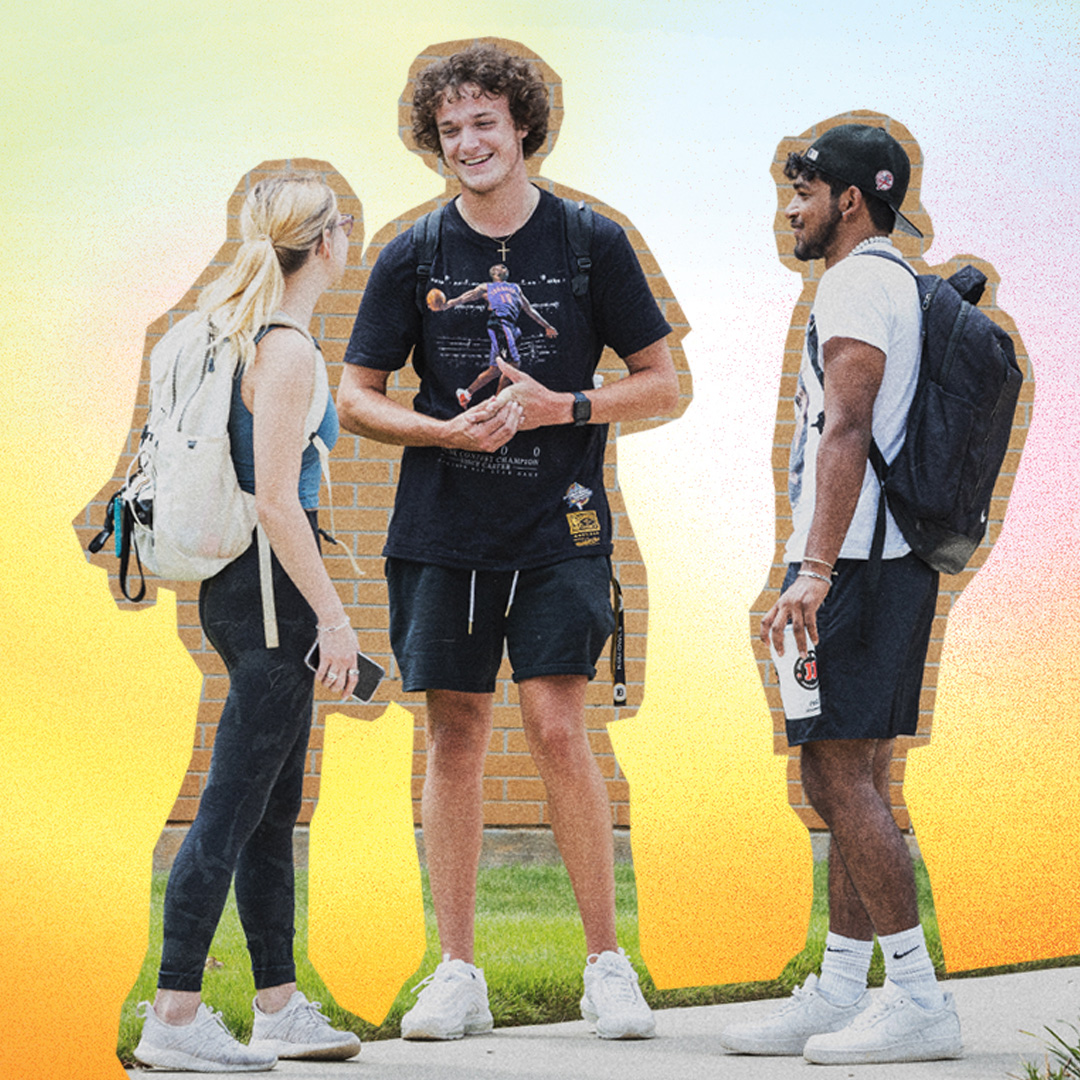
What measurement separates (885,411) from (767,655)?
1352mm

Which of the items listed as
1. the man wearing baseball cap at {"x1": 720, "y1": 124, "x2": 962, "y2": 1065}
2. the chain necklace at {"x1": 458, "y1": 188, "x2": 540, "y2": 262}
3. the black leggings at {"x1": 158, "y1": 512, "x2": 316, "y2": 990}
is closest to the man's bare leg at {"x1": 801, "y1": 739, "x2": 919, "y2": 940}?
the man wearing baseball cap at {"x1": 720, "y1": 124, "x2": 962, "y2": 1065}

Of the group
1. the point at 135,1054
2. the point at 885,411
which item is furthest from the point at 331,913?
the point at 885,411

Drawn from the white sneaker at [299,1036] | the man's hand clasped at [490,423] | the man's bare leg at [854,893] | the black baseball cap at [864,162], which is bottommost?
the white sneaker at [299,1036]

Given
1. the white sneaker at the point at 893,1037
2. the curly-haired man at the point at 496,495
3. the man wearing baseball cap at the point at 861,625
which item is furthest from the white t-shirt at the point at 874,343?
the white sneaker at the point at 893,1037

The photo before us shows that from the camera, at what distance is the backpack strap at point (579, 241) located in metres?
3.95

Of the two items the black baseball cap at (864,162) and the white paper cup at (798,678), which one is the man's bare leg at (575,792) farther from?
Result: the black baseball cap at (864,162)

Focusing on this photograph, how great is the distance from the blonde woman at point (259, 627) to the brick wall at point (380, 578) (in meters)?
0.97

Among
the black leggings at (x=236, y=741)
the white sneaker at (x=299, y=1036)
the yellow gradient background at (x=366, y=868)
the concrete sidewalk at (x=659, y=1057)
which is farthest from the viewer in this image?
the yellow gradient background at (x=366, y=868)

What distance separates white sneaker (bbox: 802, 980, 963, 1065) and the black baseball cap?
193 cm

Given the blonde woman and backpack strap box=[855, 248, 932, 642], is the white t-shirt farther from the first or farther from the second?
the blonde woman

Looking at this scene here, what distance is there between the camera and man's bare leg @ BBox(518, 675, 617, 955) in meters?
3.94

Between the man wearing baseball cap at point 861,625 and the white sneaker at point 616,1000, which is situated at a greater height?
the man wearing baseball cap at point 861,625

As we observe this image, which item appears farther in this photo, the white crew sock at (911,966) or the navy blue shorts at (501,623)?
the navy blue shorts at (501,623)

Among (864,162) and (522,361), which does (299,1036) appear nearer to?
(522,361)
